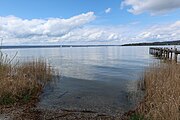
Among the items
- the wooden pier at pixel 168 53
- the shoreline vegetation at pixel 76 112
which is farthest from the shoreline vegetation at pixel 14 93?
the wooden pier at pixel 168 53

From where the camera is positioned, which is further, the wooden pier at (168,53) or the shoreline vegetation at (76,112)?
the wooden pier at (168,53)

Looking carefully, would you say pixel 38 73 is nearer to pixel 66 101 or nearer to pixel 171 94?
pixel 66 101

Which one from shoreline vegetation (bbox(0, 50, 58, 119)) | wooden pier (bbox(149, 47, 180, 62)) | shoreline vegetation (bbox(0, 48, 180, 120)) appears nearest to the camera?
shoreline vegetation (bbox(0, 48, 180, 120))

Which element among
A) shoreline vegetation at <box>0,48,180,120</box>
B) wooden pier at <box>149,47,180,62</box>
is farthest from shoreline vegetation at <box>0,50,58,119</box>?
wooden pier at <box>149,47,180,62</box>

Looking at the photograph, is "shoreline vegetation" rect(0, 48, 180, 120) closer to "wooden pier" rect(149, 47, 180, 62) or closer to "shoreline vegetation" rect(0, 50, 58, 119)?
"shoreline vegetation" rect(0, 50, 58, 119)

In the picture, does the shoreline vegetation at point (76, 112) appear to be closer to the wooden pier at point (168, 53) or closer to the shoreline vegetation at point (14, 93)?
the shoreline vegetation at point (14, 93)

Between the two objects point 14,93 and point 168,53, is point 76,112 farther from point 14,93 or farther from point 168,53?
point 168,53

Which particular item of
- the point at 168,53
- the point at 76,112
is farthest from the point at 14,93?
the point at 168,53

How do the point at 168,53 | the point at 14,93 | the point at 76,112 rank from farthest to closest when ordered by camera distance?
1. the point at 168,53
2. the point at 14,93
3. the point at 76,112

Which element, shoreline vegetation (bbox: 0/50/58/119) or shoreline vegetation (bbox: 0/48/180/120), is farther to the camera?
shoreline vegetation (bbox: 0/50/58/119)

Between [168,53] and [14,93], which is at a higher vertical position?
[168,53]

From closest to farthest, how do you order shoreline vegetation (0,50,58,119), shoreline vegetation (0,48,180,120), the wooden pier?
shoreline vegetation (0,48,180,120), shoreline vegetation (0,50,58,119), the wooden pier

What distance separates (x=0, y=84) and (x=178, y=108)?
8.06 metres

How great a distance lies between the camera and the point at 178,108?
845 cm
